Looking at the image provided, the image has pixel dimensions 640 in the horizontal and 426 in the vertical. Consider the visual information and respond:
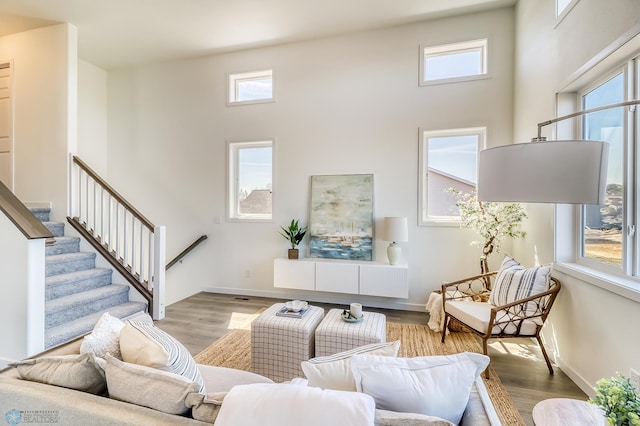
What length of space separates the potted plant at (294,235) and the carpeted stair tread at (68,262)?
7.93 ft

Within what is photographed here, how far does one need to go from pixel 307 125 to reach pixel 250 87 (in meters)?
1.20

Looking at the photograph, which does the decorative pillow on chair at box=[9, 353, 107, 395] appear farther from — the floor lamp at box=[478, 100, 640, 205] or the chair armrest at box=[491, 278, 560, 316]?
the chair armrest at box=[491, 278, 560, 316]

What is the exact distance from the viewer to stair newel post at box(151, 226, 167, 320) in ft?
11.7

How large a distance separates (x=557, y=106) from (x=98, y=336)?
3.69 m

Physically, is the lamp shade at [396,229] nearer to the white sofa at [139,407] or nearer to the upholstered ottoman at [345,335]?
the upholstered ottoman at [345,335]

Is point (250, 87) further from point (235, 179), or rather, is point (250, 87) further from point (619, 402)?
point (619, 402)

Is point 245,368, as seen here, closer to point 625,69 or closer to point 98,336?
point 98,336

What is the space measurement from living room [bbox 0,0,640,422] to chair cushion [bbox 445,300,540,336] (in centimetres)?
31

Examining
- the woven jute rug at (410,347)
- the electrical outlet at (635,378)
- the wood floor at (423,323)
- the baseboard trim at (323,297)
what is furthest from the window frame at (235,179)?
the electrical outlet at (635,378)

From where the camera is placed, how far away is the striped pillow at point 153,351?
1209 millimetres

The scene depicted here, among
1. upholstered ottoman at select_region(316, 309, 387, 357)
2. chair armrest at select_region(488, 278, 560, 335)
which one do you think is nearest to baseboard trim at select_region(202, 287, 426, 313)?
chair armrest at select_region(488, 278, 560, 335)

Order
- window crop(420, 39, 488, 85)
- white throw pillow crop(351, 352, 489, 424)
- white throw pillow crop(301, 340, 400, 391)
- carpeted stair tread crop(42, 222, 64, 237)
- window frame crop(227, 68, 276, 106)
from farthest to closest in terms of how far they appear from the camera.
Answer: window frame crop(227, 68, 276, 106)
window crop(420, 39, 488, 85)
carpeted stair tread crop(42, 222, 64, 237)
white throw pillow crop(301, 340, 400, 391)
white throw pillow crop(351, 352, 489, 424)

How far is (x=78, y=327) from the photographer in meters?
2.94

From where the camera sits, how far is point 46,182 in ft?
12.8
